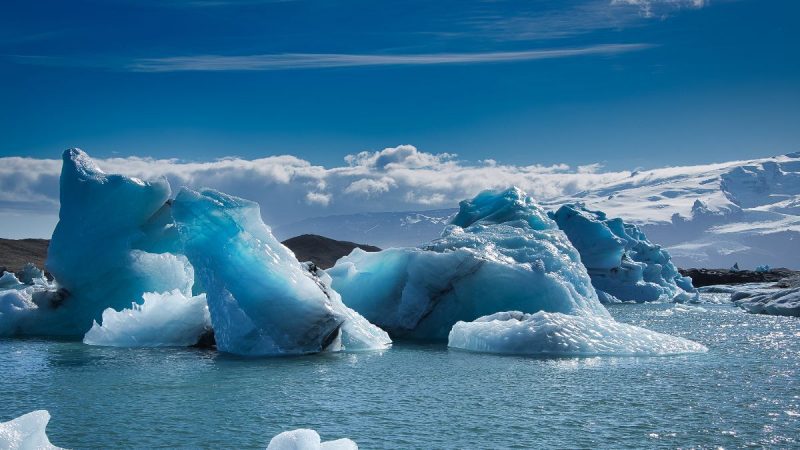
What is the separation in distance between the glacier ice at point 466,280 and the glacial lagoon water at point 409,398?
334cm

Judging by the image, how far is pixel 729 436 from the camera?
853 centimetres

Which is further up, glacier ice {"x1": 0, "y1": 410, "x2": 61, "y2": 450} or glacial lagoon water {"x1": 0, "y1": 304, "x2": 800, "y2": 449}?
glacier ice {"x1": 0, "y1": 410, "x2": 61, "y2": 450}

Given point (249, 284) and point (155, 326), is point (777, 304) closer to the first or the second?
point (249, 284)

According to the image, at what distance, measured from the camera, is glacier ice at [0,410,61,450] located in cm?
593

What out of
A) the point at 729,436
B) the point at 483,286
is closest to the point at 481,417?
the point at 729,436

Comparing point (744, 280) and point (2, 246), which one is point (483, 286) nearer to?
point (2, 246)

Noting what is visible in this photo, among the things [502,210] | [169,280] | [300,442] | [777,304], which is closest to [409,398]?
[300,442]

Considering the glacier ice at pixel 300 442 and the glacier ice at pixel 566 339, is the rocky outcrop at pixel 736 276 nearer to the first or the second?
the glacier ice at pixel 566 339

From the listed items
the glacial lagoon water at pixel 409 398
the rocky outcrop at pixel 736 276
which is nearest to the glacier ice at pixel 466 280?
the glacial lagoon water at pixel 409 398

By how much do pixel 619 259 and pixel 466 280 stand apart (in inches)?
798

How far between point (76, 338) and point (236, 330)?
219 inches

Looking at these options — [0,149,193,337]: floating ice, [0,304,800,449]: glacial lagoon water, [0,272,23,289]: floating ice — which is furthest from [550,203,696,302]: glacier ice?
[0,272,23,289]: floating ice

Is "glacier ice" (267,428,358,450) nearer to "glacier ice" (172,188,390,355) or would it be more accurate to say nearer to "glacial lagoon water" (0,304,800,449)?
"glacial lagoon water" (0,304,800,449)

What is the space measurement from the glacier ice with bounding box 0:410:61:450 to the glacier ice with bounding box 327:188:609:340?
13.2 metres
